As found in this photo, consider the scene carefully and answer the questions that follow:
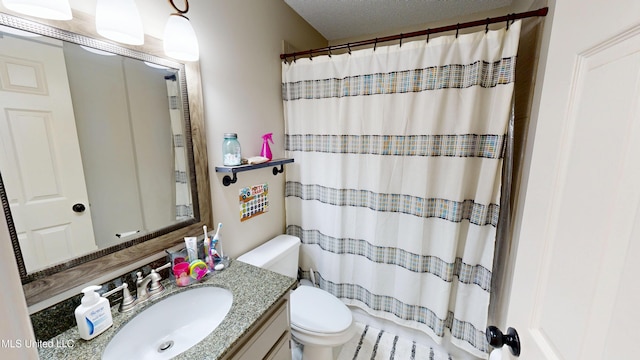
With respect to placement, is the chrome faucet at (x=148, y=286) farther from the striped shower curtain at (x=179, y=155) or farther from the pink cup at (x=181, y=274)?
the striped shower curtain at (x=179, y=155)

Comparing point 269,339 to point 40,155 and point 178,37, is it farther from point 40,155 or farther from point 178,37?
point 178,37

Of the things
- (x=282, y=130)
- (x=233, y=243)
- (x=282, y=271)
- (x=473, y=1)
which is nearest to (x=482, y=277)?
(x=282, y=271)

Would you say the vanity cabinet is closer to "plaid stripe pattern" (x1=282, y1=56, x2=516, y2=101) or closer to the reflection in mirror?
the reflection in mirror

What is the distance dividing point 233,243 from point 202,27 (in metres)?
1.18

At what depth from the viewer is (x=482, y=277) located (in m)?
1.40

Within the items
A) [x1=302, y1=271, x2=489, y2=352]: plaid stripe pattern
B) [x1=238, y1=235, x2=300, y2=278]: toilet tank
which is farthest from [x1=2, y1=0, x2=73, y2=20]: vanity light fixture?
[x1=302, y1=271, x2=489, y2=352]: plaid stripe pattern

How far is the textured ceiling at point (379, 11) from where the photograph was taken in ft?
5.58

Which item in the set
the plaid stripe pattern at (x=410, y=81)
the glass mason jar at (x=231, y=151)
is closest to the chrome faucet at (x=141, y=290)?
the glass mason jar at (x=231, y=151)

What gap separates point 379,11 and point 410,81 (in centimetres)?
74

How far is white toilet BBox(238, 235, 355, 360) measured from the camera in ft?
4.38

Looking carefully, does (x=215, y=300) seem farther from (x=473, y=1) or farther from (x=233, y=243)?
(x=473, y=1)

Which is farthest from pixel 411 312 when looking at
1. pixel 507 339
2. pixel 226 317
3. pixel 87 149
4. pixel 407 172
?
pixel 87 149

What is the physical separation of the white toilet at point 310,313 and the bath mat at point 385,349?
0.32 metres

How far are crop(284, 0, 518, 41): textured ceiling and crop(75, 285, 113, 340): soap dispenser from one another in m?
1.94
